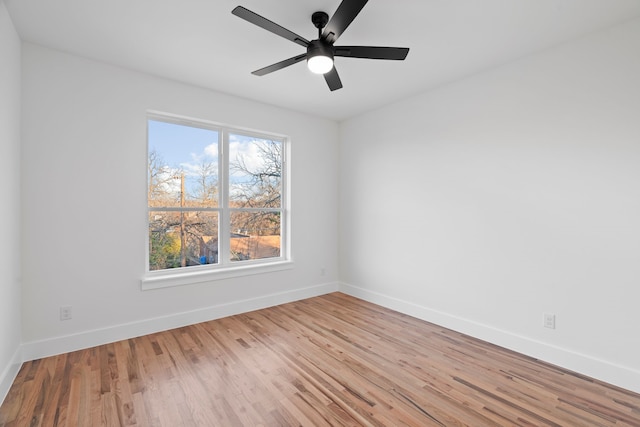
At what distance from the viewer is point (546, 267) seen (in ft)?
8.77

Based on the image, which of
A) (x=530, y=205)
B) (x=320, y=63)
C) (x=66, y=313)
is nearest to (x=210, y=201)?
(x=66, y=313)

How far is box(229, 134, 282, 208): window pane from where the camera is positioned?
3.94 m

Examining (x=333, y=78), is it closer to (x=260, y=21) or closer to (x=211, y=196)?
(x=260, y=21)

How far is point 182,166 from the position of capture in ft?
11.6

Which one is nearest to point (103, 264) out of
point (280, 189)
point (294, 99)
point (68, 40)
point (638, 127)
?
point (68, 40)

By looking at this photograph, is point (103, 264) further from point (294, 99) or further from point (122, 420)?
point (294, 99)

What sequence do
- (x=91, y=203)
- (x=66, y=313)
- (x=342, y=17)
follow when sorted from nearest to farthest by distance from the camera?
(x=342, y=17)
(x=66, y=313)
(x=91, y=203)

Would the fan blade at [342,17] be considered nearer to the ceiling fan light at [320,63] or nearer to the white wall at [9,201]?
the ceiling fan light at [320,63]

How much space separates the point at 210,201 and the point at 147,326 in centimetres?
149

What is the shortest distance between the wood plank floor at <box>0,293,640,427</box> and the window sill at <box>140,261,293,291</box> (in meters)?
0.51

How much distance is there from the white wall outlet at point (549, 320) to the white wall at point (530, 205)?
0.17 feet

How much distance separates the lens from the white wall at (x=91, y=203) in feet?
8.66

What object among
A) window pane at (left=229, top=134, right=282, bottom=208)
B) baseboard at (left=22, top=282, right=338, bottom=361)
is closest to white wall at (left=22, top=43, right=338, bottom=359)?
baseboard at (left=22, top=282, right=338, bottom=361)

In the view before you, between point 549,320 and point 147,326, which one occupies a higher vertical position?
point 549,320
